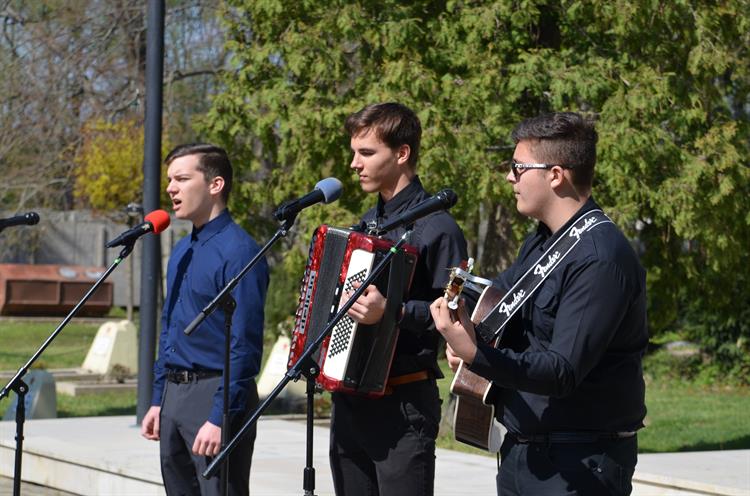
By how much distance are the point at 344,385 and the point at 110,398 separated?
12.2 meters

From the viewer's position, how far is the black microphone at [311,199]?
4977 millimetres

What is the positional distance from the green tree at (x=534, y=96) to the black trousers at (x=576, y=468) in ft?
22.1

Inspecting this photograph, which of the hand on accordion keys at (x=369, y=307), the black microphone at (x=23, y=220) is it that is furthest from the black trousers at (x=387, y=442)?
the black microphone at (x=23, y=220)

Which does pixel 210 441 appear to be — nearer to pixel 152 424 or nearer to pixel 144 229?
pixel 152 424

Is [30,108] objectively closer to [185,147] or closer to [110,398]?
[110,398]

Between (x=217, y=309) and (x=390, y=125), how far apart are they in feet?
3.70

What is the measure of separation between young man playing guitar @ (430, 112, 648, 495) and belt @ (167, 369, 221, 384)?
6.44 feet

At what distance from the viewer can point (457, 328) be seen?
3688 mm

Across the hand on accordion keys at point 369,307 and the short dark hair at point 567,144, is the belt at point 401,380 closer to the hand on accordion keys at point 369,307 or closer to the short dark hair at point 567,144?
the hand on accordion keys at point 369,307

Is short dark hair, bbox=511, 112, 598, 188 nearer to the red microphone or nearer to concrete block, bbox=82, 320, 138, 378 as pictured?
the red microphone

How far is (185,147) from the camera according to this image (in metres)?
5.94

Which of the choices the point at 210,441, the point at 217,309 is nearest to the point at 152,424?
the point at 210,441

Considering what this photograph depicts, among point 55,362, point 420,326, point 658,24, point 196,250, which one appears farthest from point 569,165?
point 55,362

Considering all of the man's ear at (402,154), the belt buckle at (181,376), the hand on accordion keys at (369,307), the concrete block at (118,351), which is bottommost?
the concrete block at (118,351)
